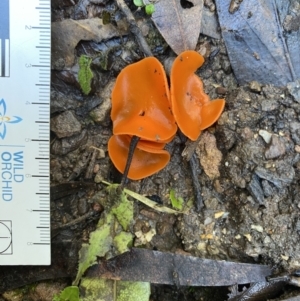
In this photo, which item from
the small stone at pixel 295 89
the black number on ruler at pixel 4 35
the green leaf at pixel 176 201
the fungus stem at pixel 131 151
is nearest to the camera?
the black number on ruler at pixel 4 35

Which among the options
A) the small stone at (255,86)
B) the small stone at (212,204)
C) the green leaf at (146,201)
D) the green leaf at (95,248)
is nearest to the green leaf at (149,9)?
the small stone at (255,86)

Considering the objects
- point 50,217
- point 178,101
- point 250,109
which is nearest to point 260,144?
point 250,109

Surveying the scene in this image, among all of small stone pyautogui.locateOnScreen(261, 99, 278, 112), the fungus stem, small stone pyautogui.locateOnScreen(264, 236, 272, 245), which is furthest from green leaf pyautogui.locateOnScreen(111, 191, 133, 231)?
small stone pyautogui.locateOnScreen(261, 99, 278, 112)

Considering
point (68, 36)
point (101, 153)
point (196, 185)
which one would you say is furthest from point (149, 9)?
point (196, 185)

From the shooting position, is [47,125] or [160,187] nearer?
[47,125]

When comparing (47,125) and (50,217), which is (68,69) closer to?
(47,125)

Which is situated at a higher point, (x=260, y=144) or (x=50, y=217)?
(x=260, y=144)

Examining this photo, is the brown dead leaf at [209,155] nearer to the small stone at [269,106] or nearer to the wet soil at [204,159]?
the wet soil at [204,159]
